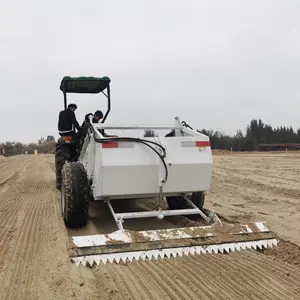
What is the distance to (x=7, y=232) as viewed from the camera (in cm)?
525

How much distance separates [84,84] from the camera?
8.03 meters

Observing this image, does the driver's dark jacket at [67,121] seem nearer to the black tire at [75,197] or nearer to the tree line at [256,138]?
the black tire at [75,197]

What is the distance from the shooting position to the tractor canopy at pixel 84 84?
7.64 metres

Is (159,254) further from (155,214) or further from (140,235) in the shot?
(155,214)

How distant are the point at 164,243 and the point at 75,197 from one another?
4.75 feet

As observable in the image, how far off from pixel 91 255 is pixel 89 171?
214 centimetres

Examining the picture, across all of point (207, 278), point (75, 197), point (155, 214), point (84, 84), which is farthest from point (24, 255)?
point (84, 84)

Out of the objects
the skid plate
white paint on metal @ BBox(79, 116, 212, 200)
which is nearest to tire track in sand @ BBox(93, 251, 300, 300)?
the skid plate

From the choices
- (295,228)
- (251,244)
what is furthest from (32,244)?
(295,228)

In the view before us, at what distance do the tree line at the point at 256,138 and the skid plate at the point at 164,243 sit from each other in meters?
41.0

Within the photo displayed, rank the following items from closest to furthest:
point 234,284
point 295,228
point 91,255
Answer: point 234,284 < point 91,255 < point 295,228

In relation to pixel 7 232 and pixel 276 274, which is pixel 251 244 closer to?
pixel 276 274

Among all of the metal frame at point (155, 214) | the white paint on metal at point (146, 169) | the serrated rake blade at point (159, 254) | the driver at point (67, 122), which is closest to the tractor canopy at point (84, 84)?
the driver at point (67, 122)

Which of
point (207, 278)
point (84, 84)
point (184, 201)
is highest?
point (84, 84)
